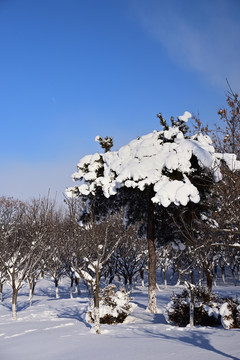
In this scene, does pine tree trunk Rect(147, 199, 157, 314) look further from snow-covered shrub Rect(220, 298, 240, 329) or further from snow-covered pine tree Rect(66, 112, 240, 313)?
snow-covered shrub Rect(220, 298, 240, 329)

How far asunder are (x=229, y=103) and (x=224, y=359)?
243 inches


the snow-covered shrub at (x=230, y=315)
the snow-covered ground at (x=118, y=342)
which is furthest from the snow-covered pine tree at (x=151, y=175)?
the snow-covered ground at (x=118, y=342)

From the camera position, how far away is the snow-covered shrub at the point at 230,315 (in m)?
11.7

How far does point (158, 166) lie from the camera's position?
14555 millimetres

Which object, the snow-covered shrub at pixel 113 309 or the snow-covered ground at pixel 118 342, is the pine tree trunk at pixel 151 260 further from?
the snow-covered shrub at pixel 113 309

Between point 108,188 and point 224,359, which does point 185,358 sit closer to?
point 224,359

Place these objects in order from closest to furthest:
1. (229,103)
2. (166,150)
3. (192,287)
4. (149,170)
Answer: (229,103) → (192,287) → (149,170) → (166,150)

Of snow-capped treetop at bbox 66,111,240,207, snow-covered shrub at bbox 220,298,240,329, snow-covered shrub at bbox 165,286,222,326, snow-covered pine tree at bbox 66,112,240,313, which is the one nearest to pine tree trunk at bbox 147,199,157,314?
snow-covered pine tree at bbox 66,112,240,313

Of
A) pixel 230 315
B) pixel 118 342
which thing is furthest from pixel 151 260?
pixel 118 342

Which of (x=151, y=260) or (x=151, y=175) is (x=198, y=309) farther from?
(x=151, y=175)

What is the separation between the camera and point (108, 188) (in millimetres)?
15211

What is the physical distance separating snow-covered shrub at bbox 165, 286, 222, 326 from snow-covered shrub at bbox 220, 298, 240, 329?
23.9 inches

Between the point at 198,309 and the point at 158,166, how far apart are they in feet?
19.8

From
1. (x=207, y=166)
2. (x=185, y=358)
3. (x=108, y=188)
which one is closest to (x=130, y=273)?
(x=108, y=188)
